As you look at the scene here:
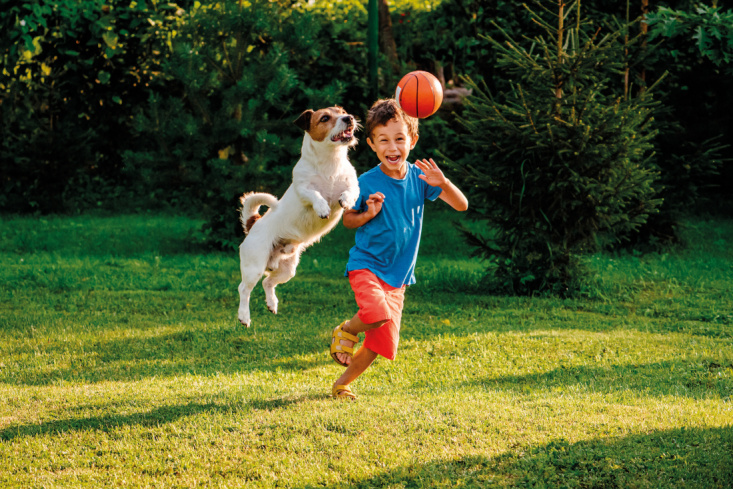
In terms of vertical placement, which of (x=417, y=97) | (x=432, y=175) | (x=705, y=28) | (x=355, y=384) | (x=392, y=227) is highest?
(x=705, y=28)

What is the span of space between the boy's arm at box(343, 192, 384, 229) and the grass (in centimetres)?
127

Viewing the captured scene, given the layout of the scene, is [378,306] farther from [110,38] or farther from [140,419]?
[110,38]

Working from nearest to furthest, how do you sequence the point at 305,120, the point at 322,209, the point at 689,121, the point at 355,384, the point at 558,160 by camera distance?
the point at 322,209, the point at 305,120, the point at 355,384, the point at 558,160, the point at 689,121

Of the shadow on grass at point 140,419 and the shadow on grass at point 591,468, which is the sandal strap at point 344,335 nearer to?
the shadow on grass at point 140,419

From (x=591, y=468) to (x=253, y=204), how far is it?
2417 millimetres

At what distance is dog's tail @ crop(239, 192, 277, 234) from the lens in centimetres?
451

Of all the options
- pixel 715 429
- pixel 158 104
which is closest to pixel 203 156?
pixel 158 104

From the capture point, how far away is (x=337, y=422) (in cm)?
479

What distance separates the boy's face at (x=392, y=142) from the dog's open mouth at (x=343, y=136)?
0.61 m

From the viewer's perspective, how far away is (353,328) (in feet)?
16.0

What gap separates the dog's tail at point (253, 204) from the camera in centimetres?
451

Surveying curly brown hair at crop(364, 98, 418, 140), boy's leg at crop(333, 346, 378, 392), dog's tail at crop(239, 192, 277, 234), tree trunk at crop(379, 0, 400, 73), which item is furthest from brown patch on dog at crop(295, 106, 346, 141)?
tree trunk at crop(379, 0, 400, 73)

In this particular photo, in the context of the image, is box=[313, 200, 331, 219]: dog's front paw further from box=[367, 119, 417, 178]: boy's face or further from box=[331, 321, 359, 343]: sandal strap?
box=[331, 321, 359, 343]: sandal strap

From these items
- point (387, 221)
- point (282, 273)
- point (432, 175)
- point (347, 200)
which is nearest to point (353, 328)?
point (282, 273)
